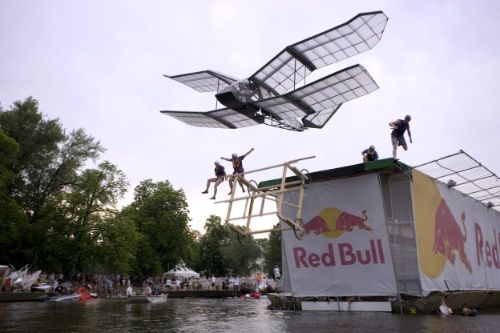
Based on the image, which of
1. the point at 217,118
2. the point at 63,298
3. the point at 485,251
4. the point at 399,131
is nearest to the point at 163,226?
the point at 63,298

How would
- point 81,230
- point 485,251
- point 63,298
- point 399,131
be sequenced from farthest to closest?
point 81,230, point 63,298, point 485,251, point 399,131

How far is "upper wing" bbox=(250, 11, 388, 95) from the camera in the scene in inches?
822

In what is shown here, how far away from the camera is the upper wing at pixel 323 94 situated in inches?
807

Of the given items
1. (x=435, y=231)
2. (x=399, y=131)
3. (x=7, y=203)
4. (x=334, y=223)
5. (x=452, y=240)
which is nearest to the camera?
(x=399, y=131)

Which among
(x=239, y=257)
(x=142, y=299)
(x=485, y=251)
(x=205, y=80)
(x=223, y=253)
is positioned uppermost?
(x=205, y=80)

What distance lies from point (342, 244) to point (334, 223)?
85 cm

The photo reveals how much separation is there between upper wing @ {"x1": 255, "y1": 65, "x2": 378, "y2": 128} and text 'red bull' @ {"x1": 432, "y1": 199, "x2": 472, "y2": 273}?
5.88 meters

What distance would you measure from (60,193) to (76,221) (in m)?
3.31

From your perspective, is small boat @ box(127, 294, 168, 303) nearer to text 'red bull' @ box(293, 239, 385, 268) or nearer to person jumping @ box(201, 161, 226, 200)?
text 'red bull' @ box(293, 239, 385, 268)

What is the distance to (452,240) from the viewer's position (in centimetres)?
2020

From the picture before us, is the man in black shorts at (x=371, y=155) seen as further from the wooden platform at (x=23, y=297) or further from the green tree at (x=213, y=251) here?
the green tree at (x=213, y=251)

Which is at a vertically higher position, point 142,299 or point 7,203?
point 7,203

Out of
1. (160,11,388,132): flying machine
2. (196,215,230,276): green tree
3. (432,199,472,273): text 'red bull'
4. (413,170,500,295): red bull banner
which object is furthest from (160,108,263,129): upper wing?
(196,215,230,276): green tree

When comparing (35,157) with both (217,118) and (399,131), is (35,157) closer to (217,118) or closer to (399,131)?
(217,118)
